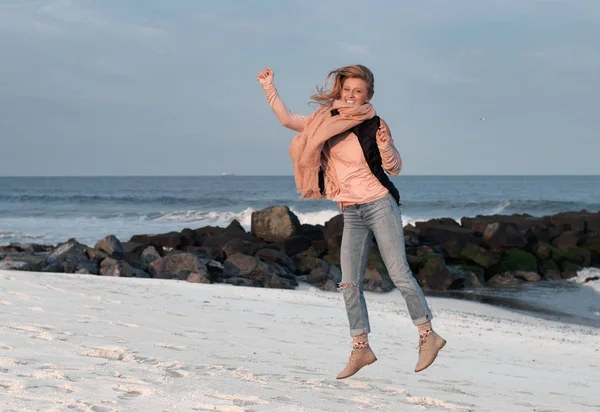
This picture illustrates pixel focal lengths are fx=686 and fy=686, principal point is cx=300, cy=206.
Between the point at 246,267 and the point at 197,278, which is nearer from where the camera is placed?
the point at 197,278

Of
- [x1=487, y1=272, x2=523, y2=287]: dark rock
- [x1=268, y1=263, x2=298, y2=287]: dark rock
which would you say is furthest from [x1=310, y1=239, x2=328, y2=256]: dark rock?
[x1=487, y1=272, x2=523, y2=287]: dark rock

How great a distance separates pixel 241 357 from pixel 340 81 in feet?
6.60

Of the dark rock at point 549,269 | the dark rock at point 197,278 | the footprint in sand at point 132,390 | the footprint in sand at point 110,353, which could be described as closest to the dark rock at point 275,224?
the dark rock at point 197,278

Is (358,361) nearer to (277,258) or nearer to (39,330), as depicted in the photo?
(39,330)

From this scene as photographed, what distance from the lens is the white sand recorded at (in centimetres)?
352

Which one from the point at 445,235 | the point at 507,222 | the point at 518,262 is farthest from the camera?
the point at 507,222

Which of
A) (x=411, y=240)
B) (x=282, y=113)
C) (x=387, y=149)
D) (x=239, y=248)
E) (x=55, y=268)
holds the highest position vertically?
(x=282, y=113)

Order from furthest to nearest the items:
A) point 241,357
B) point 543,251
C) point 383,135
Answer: point 543,251, point 241,357, point 383,135

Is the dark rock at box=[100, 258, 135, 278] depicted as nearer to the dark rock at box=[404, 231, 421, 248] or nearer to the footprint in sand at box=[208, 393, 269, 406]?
the dark rock at box=[404, 231, 421, 248]

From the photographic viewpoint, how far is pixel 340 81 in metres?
4.13

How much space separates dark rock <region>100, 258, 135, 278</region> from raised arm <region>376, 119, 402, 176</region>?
8560 millimetres

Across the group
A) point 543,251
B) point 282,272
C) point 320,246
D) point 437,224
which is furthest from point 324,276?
point 437,224

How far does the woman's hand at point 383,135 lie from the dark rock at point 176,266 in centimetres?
813

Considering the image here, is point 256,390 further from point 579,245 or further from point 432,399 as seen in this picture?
point 579,245
